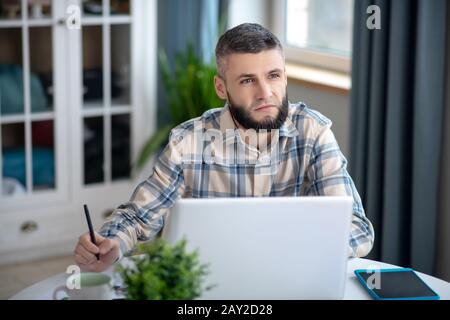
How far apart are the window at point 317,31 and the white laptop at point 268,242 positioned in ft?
6.71

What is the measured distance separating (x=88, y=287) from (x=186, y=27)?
250 centimetres

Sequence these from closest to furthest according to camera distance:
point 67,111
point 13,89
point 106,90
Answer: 1. point 13,89
2. point 67,111
3. point 106,90

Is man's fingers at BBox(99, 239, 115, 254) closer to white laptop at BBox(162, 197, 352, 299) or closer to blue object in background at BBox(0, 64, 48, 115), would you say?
white laptop at BBox(162, 197, 352, 299)

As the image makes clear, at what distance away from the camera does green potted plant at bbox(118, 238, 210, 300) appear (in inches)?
54.7

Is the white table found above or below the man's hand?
below

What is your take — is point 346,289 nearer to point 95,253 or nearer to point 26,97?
point 95,253

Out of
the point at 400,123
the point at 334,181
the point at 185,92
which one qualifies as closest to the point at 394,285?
the point at 334,181

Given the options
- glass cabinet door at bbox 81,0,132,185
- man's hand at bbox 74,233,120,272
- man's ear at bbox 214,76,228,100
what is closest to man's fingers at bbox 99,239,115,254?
man's hand at bbox 74,233,120,272

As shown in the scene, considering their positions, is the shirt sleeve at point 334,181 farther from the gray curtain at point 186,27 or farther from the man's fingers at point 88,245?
the gray curtain at point 186,27

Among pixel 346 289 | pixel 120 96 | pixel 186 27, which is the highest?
pixel 186 27

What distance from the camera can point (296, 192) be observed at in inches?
88.6

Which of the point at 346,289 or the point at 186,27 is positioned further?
the point at 186,27

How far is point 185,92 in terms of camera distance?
3795 mm

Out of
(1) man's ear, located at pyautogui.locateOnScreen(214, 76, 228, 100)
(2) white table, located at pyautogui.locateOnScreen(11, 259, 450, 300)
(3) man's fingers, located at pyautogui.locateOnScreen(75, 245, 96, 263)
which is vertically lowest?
(2) white table, located at pyautogui.locateOnScreen(11, 259, 450, 300)
